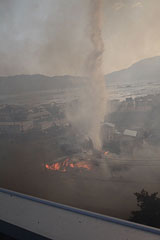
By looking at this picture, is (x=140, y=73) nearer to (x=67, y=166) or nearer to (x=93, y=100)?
(x=93, y=100)

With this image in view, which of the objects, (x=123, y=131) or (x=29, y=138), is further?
(x=29, y=138)

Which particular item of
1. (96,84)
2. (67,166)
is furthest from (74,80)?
(67,166)

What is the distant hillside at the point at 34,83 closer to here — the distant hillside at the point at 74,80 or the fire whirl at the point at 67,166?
the distant hillside at the point at 74,80

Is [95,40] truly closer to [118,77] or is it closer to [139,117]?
[118,77]

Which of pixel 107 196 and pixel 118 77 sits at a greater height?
pixel 118 77

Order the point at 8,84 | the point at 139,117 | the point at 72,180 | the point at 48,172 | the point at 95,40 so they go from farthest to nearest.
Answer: the point at 8,84 → the point at 139,117 → the point at 95,40 → the point at 48,172 → the point at 72,180

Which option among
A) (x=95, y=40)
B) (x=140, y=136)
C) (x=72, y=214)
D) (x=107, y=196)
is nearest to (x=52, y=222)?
(x=72, y=214)

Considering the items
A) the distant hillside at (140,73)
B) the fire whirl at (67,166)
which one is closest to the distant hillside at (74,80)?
the distant hillside at (140,73)
